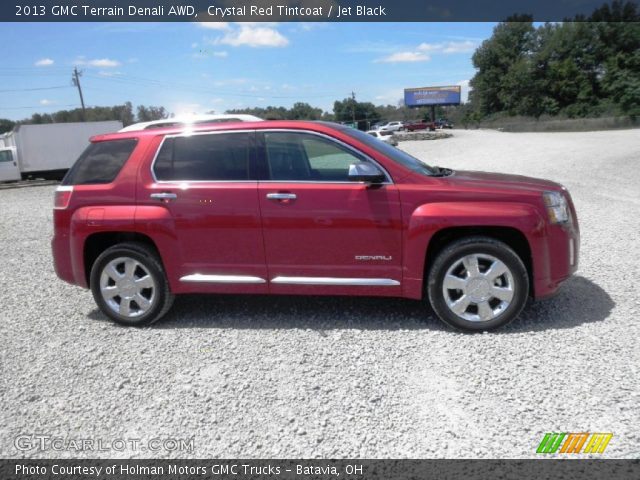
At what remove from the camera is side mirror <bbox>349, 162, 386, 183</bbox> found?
13.7 feet

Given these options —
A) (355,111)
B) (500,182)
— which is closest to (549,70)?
(355,111)

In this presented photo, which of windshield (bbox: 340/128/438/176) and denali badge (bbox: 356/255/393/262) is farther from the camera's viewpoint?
windshield (bbox: 340/128/438/176)

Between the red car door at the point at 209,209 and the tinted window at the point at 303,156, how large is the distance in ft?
0.65

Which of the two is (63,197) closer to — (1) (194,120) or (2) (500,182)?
(1) (194,120)

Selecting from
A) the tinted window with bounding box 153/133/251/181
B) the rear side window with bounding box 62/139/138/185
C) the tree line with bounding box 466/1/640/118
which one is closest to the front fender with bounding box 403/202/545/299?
the tinted window with bounding box 153/133/251/181

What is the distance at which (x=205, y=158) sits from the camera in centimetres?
461

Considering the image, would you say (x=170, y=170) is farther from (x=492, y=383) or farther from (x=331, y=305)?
(x=492, y=383)

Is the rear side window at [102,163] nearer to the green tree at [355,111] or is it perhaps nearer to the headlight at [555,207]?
the headlight at [555,207]

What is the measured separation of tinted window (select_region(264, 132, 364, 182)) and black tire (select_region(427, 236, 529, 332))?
114cm

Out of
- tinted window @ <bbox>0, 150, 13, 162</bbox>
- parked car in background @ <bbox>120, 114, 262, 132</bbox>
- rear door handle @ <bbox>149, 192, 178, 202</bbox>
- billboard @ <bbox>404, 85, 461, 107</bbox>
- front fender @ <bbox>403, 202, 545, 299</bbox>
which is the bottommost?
front fender @ <bbox>403, 202, 545, 299</bbox>

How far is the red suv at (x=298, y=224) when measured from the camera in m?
4.18

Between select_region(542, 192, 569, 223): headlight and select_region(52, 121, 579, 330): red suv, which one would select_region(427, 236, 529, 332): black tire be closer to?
select_region(52, 121, 579, 330): red suv

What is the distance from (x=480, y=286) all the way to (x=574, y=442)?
1574mm

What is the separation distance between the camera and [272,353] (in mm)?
4055
